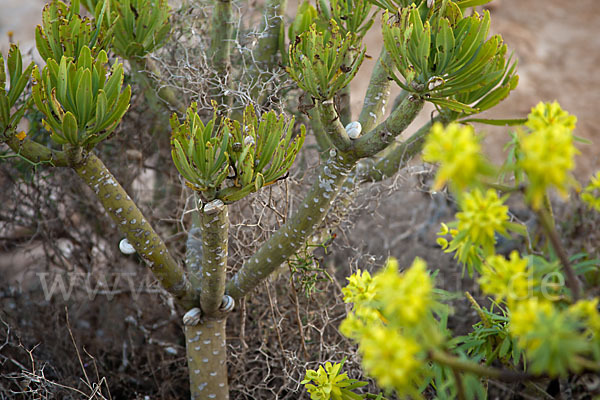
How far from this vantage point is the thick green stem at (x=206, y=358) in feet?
6.70

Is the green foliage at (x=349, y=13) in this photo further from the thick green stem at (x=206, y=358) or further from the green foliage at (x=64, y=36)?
the thick green stem at (x=206, y=358)

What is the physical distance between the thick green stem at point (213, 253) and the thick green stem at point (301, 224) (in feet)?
0.46

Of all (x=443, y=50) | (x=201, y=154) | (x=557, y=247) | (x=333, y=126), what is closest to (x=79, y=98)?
(x=201, y=154)

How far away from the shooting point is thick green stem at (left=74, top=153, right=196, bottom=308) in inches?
67.6

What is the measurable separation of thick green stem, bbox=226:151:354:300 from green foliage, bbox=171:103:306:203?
0.80ft

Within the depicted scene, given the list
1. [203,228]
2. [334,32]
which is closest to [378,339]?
[203,228]

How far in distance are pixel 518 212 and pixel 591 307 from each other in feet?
9.00

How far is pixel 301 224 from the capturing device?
184 cm

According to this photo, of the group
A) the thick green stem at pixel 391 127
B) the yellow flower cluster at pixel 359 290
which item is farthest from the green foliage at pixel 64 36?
the yellow flower cluster at pixel 359 290

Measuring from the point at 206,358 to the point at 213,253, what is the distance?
543mm

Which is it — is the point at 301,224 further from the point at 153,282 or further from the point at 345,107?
the point at 153,282

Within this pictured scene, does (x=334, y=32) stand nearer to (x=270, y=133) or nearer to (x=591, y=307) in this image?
(x=270, y=133)

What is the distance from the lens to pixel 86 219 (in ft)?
9.56

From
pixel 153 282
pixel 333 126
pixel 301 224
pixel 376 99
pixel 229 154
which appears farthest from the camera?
pixel 153 282
